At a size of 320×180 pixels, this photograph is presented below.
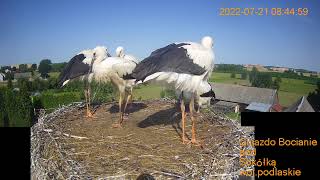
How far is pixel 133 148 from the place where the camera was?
303 centimetres

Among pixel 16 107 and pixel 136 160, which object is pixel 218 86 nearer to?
pixel 16 107

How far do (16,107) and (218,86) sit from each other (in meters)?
14.5

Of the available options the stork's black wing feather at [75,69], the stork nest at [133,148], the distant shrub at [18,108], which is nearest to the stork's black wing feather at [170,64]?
the stork nest at [133,148]

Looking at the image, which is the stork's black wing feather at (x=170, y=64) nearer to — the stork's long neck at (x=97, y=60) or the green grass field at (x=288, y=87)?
the stork's long neck at (x=97, y=60)

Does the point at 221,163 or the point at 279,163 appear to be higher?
the point at 221,163

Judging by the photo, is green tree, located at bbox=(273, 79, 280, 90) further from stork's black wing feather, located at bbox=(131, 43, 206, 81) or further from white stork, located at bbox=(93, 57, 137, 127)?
stork's black wing feather, located at bbox=(131, 43, 206, 81)

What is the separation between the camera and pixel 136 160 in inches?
107

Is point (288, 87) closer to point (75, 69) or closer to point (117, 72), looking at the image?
point (75, 69)

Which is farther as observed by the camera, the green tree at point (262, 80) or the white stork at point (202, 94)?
the green tree at point (262, 80)

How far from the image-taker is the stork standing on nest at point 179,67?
9.86 ft

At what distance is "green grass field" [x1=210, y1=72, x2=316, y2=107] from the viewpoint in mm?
19344

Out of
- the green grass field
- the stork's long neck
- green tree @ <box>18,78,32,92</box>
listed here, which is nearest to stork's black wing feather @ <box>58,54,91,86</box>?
the stork's long neck

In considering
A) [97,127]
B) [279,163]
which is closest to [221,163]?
[279,163]

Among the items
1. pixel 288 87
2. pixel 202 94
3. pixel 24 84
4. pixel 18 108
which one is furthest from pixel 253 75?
pixel 202 94
